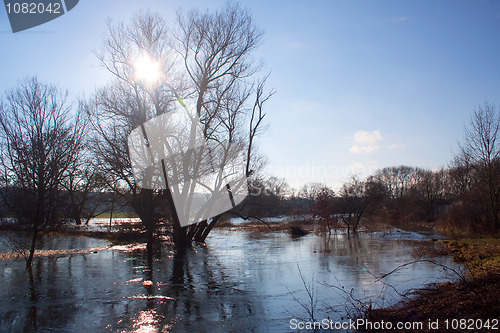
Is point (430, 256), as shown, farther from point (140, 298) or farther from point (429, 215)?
point (429, 215)

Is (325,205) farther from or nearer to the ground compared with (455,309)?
farther from the ground

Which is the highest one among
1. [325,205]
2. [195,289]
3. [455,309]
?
[325,205]

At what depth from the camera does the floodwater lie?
26.5 ft

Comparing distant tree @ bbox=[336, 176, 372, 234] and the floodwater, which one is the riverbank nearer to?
the floodwater

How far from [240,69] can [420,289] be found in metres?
17.7

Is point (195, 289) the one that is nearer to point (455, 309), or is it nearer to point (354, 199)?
point (455, 309)

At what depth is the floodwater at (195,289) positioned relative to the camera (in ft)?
26.5

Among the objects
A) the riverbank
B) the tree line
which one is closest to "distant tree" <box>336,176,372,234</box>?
the tree line

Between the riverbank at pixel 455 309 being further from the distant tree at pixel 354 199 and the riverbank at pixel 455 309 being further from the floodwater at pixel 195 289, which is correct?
the distant tree at pixel 354 199

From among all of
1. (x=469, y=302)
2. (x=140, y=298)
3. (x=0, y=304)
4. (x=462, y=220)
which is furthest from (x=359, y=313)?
(x=462, y=220)

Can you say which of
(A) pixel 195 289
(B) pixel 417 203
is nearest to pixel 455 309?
(A) pixel 195 289

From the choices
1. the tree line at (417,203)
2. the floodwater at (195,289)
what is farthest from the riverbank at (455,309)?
the tree line at (417,203)

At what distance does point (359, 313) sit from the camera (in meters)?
7.71

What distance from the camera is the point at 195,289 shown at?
454 inches
